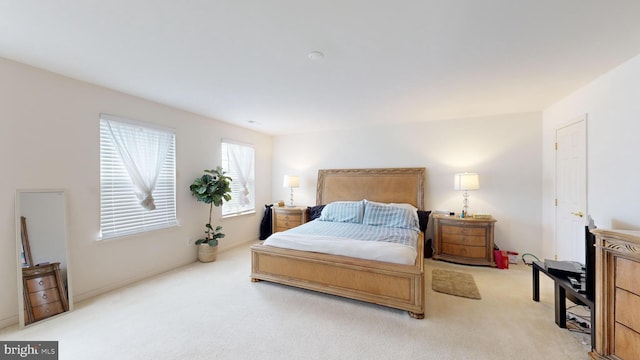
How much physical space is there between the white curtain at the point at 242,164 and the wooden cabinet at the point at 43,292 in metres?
2.71

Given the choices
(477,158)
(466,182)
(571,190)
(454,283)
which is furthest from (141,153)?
(571,190)

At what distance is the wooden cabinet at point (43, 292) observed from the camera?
221 centimetres

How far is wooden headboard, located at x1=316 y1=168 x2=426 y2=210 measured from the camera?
441 centimetres

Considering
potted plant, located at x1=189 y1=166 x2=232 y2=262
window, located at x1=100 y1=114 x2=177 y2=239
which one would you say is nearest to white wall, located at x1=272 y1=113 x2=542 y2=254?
potted plant, located at x1=189 y1=166 x2=232 y2=262

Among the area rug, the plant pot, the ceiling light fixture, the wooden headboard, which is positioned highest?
the ceiling light fixture

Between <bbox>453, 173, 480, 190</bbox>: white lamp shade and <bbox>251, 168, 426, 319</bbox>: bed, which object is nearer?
<bbox>251, 168, 426, 319</bbox>: bed

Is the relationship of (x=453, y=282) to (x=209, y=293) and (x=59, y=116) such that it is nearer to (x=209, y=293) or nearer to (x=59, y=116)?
(x=209, y=293)

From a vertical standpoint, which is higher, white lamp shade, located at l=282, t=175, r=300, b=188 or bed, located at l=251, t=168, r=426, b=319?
white lamp shade, located at l=282, t=175, r=300, b=188

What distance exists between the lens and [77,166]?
8.54 ft

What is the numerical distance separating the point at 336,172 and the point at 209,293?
323 centimetres

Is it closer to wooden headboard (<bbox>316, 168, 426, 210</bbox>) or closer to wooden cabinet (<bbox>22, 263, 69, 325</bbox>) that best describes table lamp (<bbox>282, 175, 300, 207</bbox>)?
wooden headboard (<bbox>316, 168, 426, 210</bbox>)

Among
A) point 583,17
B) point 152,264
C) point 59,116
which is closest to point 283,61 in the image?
point 583,17

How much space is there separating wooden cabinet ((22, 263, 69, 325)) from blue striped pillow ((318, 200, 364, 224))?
3357mm

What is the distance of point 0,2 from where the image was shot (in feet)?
4.80
